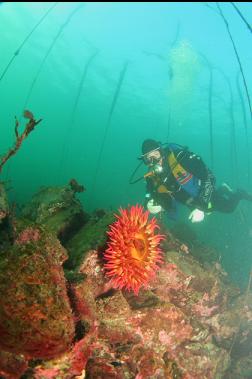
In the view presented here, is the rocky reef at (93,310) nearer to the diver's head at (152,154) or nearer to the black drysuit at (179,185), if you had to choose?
the black drysuit at (179,185)

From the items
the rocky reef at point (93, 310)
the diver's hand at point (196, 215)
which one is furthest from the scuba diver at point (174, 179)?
the rocky reef at point (93, 310)

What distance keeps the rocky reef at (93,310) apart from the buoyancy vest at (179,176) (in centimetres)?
259

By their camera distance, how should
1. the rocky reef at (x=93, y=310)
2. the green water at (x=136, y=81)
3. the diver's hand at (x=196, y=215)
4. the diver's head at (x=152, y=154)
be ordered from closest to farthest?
1. the rocky reef at (x=93, y=310)
2. the diver's head at (x=152, y=154)
3. the diver's hand at (x=196, y=215)
4. the green water at (x=136, y=81)

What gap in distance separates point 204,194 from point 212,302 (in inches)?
151

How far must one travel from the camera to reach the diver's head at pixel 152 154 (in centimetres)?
912

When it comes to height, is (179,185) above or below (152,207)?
above

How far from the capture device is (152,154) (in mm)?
9164

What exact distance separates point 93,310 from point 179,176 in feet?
20.9

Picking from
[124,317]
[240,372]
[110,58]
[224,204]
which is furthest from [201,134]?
[124,317]

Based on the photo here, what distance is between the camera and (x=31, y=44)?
152 feet

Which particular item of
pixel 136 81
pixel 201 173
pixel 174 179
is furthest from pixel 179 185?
pixel 136 81

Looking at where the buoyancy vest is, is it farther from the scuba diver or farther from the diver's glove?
the diver's glove

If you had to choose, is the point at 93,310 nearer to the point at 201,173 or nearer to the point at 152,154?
the point at 152,154

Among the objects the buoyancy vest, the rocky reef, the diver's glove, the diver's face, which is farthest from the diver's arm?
the rocky reef
